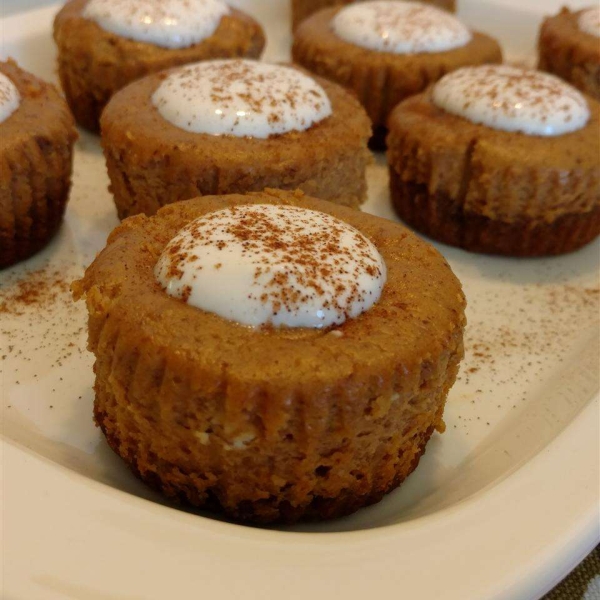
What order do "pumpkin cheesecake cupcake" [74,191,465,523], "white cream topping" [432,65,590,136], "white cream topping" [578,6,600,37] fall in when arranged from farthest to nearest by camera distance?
"white cream topping" [578,6,600,37]
"white cream topping" [432,65,590,136]
"pumpkin cheesecake cupcake" [74,191,465,523]

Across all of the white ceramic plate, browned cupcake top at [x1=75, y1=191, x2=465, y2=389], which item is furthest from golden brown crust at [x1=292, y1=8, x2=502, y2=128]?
browned cupcake top at [x1=75, y1=191, x2=465, y2=389]

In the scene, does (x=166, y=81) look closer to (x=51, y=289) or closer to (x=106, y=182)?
(x=106, y=182)

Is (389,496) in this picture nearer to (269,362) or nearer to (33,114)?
(269,362)

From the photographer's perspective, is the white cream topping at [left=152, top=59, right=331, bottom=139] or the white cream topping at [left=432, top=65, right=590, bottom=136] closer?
the white cream topping at [left=152, top=59, right=331, bottom=139]

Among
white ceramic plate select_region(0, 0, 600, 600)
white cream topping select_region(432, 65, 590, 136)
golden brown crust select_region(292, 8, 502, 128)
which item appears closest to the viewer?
white ceramic plate select_region(0, 0, 600, 600)

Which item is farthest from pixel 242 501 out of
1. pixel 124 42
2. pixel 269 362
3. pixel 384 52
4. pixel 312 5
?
pixel 312 5

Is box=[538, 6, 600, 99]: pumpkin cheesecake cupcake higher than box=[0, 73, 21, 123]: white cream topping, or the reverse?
box=[0, 73, 21, 123]: white cream topping

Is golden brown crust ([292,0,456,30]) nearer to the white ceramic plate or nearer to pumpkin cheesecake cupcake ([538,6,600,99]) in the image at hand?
pumpkin cheesecake cupcake ([538,6,600,99])
